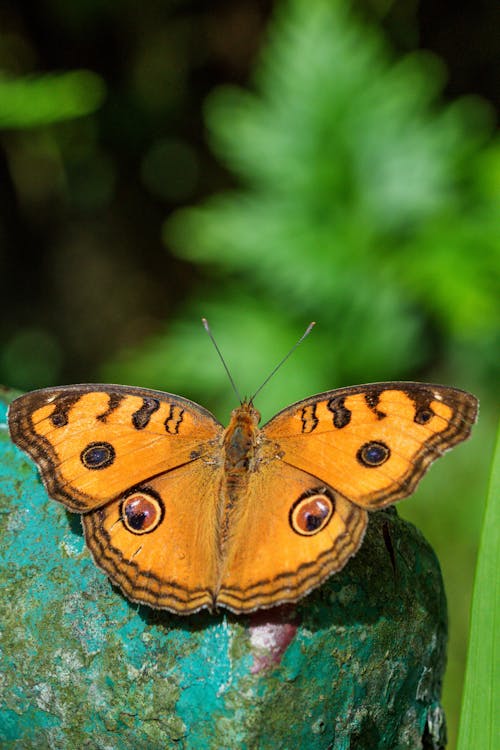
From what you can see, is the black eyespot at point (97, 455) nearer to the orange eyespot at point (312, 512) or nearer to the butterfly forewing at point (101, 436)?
the butterfly forewing at point (101, 436)

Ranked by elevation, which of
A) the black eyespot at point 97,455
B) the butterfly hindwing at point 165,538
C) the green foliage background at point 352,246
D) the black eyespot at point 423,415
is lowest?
the butterfly hindwing at point 165,538

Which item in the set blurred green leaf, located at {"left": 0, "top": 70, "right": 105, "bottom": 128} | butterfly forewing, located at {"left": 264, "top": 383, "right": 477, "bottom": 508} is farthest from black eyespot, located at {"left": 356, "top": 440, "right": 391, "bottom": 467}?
blurred green leaf, located at {"left": 0, "top": 70, "right": 105, "bottom": 128}

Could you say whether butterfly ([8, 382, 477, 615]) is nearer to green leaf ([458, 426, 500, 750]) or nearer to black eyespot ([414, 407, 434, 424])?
black eyespot ([414, 407, 434, 424])

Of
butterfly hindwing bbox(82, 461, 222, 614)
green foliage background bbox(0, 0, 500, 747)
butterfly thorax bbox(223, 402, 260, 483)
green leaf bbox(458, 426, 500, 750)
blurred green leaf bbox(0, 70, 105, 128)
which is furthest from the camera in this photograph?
green foliage background bbox(0, 0, 500, 747)

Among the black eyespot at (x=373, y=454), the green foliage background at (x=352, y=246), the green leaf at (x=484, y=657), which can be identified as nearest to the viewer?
the green leaf at (x=484, y=657)

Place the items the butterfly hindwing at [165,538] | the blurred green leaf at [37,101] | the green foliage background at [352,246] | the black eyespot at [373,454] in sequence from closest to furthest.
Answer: the butterfly hindwing at [165,538] → the black eyespot at [373,454] → the blurred green leaf at [37,101] → the green foliage background at [352,246]

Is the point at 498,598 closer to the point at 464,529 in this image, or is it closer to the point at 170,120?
the point at 464,529

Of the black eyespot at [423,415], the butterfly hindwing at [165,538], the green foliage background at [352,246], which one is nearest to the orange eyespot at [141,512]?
the butterfly hindwing at [165,538]

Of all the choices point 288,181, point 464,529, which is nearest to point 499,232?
point 288,181
